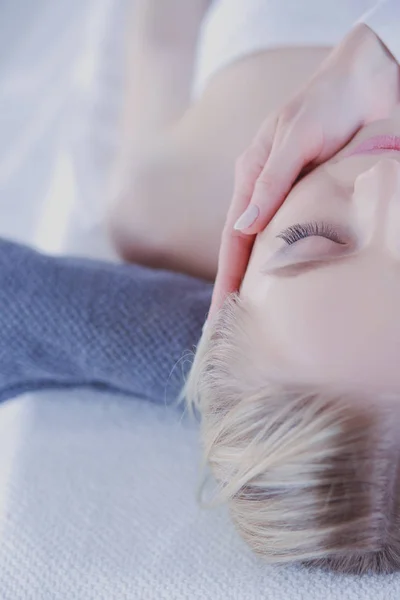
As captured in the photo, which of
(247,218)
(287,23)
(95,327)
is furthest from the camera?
(287,23)

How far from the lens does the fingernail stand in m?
0.77

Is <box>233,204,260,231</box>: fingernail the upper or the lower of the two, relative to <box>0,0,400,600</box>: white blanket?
upper

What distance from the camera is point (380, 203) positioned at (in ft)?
2.26

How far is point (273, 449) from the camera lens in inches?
25.7

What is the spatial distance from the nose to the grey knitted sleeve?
0.88 ft

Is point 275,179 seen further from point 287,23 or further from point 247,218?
point 287,23

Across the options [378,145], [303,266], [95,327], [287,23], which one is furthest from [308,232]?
[287,23]

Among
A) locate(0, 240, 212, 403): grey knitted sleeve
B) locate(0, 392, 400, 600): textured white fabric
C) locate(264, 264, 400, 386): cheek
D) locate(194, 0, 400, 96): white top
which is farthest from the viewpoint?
locate(194, 0, 400, 96): white top

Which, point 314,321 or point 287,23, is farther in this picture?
point 287,23

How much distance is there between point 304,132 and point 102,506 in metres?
0.50

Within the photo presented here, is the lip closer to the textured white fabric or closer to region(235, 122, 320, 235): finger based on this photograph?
region(235, 122, 320, 235): finger

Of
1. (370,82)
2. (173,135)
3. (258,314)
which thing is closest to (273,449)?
(258,314)

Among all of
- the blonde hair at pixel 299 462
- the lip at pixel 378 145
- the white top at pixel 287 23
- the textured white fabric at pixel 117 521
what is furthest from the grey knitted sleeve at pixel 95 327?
the white top at pixel 287 23

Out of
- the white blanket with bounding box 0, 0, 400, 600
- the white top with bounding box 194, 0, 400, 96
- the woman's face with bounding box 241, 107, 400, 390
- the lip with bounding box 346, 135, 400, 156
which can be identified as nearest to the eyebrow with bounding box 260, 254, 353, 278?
the woman's face with bounding box 241, 107, 400, 390
